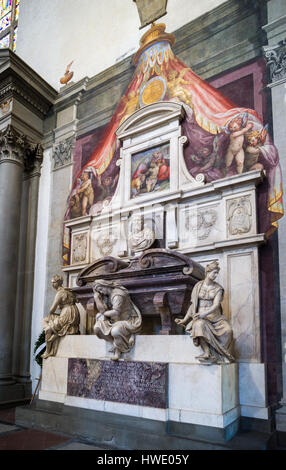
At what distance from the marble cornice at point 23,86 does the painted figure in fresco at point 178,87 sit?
3486 millimetres

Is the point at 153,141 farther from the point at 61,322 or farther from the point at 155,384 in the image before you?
the point at 155,384

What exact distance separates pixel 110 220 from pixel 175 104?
2.51 meters

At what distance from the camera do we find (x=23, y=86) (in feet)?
31.7

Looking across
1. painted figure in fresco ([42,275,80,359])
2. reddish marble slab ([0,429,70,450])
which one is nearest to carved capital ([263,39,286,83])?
painted figure in fresco ([42,275,80,359])

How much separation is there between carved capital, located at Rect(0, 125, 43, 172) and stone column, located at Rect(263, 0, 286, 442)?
564 cm

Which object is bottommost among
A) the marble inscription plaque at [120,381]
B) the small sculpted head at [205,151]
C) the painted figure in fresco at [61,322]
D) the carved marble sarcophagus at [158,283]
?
the marble inscription plaque at [120,381]

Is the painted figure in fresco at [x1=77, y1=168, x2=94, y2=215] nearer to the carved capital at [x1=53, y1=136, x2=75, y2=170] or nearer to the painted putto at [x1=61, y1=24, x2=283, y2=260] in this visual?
the painted putto at [x1=61, y1=24, x2=283, y2=260]

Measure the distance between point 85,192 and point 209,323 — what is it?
15.4 feet

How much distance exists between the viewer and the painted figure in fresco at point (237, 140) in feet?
21.3

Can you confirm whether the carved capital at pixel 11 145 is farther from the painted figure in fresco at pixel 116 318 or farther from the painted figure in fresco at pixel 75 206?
the painted figure in fresco at pixel 116 318

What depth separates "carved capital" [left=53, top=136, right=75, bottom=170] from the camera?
938 centimetres

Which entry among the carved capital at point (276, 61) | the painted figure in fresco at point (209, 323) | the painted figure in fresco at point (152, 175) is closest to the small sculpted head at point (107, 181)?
the painted figure in fresco at point (152, 175)

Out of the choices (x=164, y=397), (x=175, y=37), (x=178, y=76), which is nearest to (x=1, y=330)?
(x=164, y=397)

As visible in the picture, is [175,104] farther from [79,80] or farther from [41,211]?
[41,211]
